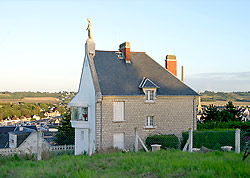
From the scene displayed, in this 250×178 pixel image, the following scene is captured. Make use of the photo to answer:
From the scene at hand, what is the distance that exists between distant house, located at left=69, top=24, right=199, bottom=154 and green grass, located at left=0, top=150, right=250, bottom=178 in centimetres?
1213

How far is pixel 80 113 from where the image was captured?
88.8 feet

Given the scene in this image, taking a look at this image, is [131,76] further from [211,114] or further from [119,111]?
[211,114]

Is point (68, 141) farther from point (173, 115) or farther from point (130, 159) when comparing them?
point (130, 159)

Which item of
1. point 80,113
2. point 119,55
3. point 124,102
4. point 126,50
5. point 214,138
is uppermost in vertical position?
point 126,50

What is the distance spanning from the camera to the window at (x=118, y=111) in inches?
1014

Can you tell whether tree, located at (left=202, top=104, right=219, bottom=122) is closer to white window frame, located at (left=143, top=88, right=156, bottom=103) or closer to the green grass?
white window frame, located at (left=143, top=88, right=156, bottom=103)

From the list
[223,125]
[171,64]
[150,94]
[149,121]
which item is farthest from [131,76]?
[223,125]

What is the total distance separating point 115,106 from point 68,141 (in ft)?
22.1

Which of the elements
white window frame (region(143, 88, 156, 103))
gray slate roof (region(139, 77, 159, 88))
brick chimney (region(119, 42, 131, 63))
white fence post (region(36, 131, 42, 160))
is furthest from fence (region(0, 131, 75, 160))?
brick chimney (region(119, 42, 131, 63))

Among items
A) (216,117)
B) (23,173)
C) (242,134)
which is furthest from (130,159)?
(216,117)

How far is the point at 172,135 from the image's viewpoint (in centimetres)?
2573

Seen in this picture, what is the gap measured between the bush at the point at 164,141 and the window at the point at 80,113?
5.48 meters

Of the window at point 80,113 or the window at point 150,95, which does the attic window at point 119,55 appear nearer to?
the window at point 150,95

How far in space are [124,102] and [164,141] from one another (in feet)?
14.6
